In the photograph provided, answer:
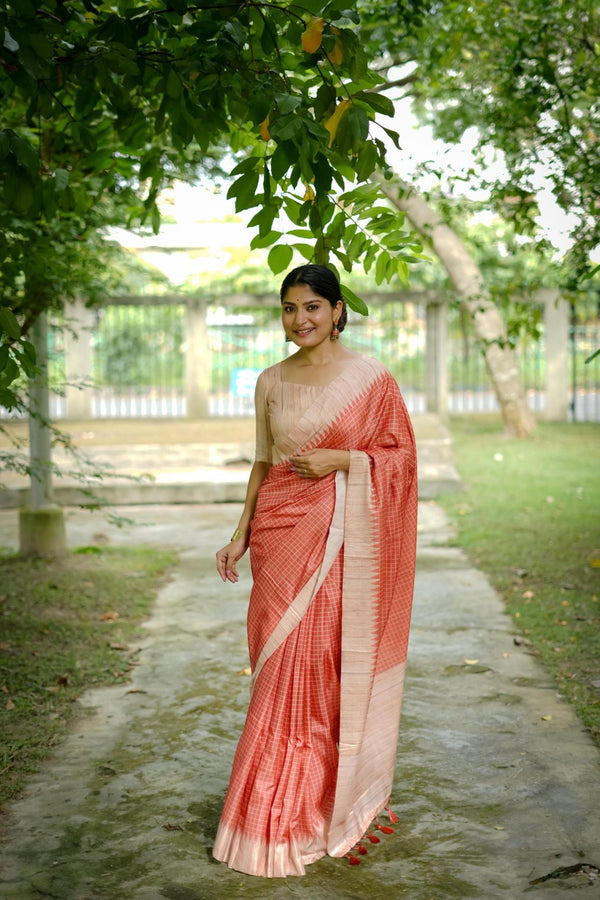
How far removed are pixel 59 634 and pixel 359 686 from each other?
3.11m

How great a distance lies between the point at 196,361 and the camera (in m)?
16.1

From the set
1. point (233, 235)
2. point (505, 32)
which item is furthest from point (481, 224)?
point (505, 32)

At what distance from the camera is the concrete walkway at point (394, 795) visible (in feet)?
10.2

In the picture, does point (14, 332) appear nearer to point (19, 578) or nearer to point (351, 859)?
point (351, 859)

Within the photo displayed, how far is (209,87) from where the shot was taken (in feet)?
11.2

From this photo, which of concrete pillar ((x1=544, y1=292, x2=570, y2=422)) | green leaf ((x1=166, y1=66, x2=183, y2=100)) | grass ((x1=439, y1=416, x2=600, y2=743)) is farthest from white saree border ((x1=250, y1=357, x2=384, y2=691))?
concrete pillar ((x1=544, y1=292, x2=570, y2=422))

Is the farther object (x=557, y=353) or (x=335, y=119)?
(x=557, y=353)

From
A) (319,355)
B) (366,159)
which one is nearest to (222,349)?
(366,159)

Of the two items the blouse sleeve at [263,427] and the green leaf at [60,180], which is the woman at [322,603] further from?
the green leaf at [60,180]

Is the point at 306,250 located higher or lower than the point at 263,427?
higher

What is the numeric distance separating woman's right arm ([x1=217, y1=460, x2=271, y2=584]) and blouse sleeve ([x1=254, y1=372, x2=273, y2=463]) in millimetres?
29

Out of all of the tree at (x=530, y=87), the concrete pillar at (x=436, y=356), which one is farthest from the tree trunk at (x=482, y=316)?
the tree at (x=530, y=87)

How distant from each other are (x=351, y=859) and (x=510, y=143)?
15.7ft

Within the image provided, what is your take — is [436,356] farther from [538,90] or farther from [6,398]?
[6,398]
